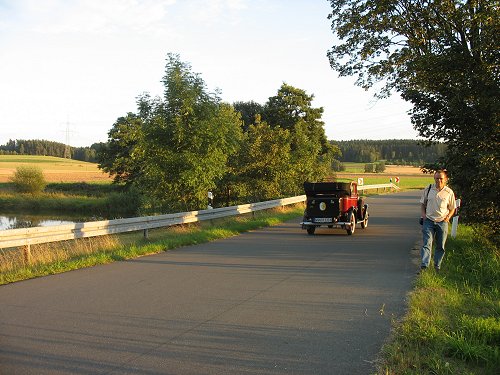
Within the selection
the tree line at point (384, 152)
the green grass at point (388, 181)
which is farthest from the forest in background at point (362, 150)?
the green grass at point (388, 181)

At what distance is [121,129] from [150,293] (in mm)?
46287

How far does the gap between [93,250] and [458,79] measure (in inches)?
413

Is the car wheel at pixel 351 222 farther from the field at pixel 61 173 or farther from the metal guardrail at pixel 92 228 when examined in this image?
the field at pixel 61 173

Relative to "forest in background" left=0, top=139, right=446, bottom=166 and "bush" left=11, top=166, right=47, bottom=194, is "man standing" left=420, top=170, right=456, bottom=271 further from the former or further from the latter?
"forest in background" left=0, top=139, right=446, bottom=166

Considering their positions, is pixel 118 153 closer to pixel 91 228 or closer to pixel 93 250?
pixel 91 228

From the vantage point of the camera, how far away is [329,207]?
53.1 ft

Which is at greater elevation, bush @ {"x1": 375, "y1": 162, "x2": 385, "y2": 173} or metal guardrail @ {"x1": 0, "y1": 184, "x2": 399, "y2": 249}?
bush @ {"x1": 375, "y1": 162, "x2": 385, "y2": 173}

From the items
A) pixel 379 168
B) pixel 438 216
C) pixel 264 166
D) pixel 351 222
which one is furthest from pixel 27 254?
pixel 379 168

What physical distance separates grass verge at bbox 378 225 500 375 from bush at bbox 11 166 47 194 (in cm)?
5778

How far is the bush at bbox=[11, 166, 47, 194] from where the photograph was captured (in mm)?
58375

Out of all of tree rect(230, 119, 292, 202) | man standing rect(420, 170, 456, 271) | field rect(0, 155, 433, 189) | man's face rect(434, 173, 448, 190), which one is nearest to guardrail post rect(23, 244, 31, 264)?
man standing rect(420, 170, 456, 271)

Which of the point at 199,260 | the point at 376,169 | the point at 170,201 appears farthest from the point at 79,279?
the point at 376,169

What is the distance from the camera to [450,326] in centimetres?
579

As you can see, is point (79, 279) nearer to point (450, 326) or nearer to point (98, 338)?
point (98, 338)
